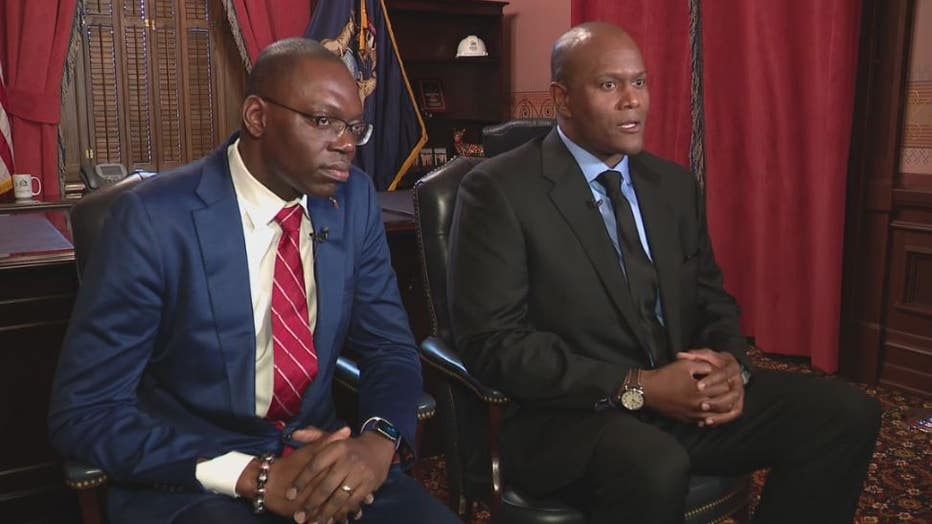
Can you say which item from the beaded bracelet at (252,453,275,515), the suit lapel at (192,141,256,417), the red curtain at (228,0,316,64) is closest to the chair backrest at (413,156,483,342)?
the suit lapel at (192,141,256,417)

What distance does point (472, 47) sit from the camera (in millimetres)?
5777

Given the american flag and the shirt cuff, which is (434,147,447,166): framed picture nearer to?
the american flag

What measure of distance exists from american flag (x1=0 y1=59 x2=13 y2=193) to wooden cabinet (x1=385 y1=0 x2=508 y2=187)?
2303 mm

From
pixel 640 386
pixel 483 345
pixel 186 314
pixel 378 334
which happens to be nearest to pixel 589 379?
pixel 640 386

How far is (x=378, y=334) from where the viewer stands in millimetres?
1752

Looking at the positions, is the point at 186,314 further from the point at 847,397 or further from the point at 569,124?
the point at 847,397

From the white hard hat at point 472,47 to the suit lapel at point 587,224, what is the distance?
13.0ft

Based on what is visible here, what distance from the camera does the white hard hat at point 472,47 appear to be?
5771mm

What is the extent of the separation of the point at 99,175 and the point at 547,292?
321 cm

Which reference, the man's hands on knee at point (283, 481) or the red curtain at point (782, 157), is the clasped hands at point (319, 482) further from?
the red curtain at point (782, 157)

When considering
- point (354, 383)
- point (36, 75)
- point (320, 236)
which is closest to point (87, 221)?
point (320, 236)

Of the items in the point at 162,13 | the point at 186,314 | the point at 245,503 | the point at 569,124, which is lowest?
the point at 245,503

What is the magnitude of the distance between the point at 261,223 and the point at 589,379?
2.29ft

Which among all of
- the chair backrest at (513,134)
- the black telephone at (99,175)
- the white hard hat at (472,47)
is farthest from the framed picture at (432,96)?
the chair backrest at (513,134)
